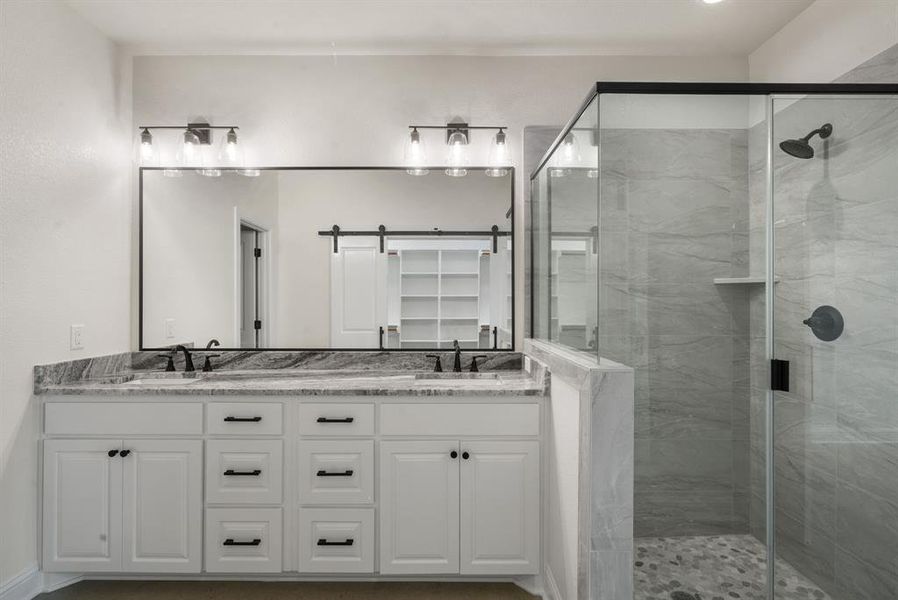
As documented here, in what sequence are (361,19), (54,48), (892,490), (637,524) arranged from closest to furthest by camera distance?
(892,490) → (637,524) → (54,48) → (361,19)

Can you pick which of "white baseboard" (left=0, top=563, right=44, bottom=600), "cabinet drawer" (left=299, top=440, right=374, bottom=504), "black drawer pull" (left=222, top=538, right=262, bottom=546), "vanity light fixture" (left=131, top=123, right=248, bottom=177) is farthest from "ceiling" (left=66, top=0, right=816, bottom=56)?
"white baseboard" (left=0, top=563, right=44, bottom=600)

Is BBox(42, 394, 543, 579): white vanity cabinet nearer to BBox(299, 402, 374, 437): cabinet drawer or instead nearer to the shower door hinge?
BBox(299, 402, 374, 437): cabinet drawer

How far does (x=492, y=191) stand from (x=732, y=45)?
1482 mm

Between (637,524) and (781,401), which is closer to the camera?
(781,401)

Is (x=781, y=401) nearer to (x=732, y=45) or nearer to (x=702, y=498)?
(x=702, y=498)

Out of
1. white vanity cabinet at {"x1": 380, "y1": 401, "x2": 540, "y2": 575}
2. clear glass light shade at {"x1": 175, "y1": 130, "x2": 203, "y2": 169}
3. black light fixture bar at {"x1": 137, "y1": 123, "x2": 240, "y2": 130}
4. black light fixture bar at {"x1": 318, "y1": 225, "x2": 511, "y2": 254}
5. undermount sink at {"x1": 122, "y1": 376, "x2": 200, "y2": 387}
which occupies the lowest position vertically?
white vanity cabinet at {"x1": 380, "y1": 401, "x2": 540, "y2": 575}

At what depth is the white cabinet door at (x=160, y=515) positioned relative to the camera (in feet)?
7.20

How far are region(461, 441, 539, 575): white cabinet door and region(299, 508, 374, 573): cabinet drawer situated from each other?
41cm

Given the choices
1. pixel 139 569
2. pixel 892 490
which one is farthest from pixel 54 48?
pixel 892 490

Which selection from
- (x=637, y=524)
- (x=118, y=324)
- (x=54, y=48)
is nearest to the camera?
(x=637, y=524)

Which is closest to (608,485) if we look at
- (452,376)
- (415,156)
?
(452,376)

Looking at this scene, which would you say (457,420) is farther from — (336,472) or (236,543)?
(236,543)

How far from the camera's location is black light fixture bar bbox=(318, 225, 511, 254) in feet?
9.04

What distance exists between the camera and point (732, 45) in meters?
2.74
